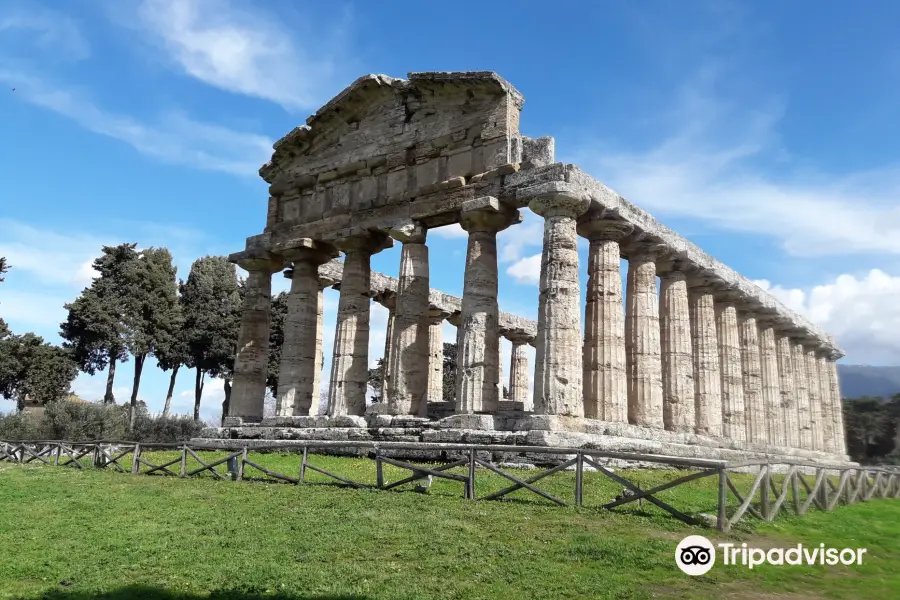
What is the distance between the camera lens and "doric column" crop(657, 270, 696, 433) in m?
25.5

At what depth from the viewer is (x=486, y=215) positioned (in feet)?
73.4

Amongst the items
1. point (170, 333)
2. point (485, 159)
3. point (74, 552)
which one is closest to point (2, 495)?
point (74, 552)

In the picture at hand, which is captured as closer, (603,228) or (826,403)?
(603,228)

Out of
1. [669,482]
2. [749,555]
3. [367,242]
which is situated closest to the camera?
[749,555]

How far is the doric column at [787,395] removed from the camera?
34.6 m

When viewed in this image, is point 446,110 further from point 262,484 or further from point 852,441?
point 852,441

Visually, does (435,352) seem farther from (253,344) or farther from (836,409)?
(836,409)

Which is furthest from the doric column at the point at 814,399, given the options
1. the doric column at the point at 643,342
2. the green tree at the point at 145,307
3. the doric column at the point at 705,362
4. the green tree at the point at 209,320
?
the green tree at the point at 145,307

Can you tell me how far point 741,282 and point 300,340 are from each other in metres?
18.8

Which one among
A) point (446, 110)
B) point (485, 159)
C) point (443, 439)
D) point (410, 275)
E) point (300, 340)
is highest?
point (446, 110)

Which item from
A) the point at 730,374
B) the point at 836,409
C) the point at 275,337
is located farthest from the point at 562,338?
the point at 275,337

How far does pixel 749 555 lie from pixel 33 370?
50.1 metres

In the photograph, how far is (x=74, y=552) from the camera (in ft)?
33.9

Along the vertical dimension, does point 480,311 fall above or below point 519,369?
above
